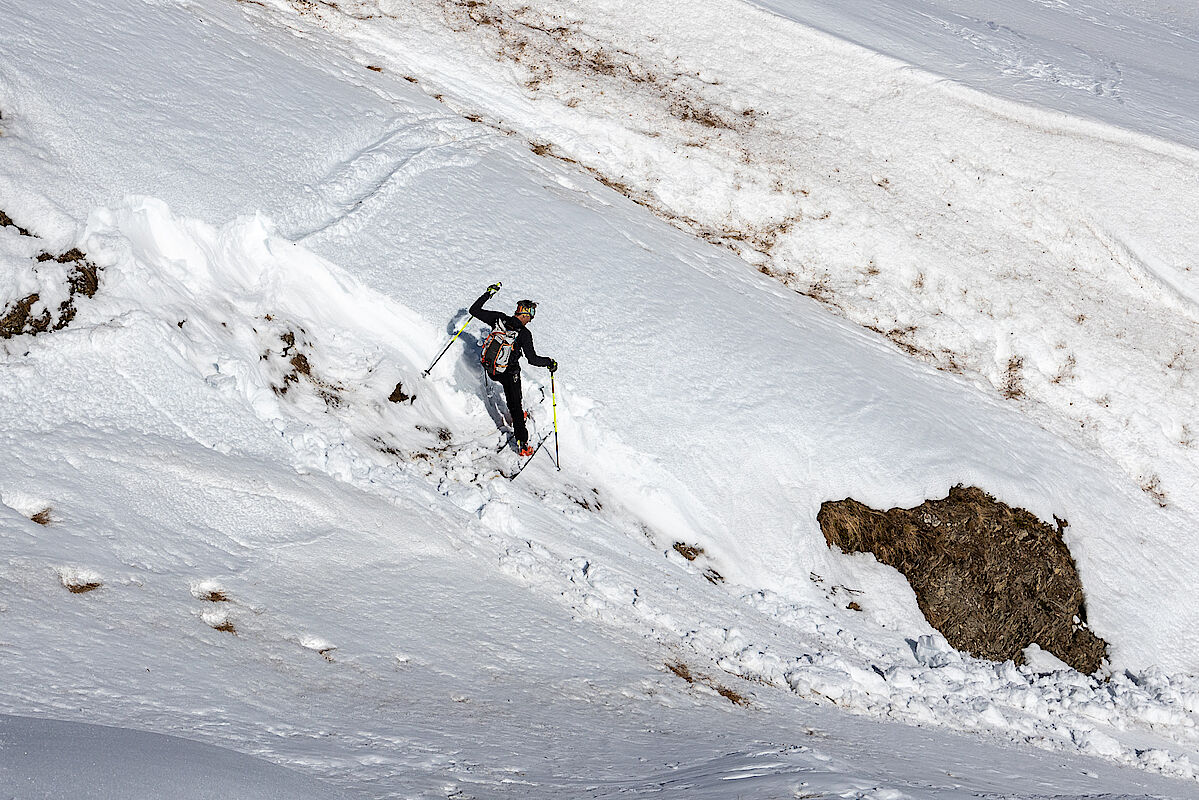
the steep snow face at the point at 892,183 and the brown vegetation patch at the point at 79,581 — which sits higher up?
the steep snow face at the point at 892,183

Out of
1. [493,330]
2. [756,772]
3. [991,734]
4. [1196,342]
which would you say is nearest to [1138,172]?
[1196,342]

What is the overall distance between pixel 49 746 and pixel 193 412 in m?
5.40

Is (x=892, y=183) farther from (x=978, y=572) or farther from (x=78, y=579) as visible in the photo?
(x=78, y=579)

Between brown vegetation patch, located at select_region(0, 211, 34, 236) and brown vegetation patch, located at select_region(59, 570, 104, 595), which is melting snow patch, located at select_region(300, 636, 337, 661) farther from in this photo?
brown vegetation patch, located at select_region(0, 211, 34, 236)

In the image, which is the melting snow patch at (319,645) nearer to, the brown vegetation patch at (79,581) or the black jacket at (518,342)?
the brown vegetation patch at (79,581)

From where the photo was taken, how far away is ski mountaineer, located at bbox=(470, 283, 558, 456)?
1171cm

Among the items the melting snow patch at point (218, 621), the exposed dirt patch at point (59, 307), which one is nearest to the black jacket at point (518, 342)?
the exposed dirt patch at point (59, 307)

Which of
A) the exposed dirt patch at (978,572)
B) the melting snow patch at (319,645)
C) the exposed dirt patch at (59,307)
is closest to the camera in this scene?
the melting snow patch at (319,645)

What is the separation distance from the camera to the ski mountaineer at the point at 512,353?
11711 millimetres

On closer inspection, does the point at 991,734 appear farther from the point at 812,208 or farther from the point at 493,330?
the point at 812,208

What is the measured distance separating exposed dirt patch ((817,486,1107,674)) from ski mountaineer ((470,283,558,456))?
15.5ft

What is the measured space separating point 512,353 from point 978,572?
7.63m

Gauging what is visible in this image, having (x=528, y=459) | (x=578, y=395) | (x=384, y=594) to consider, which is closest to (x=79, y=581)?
(x=384, y=594)

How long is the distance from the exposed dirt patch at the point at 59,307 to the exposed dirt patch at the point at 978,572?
10.00 m
